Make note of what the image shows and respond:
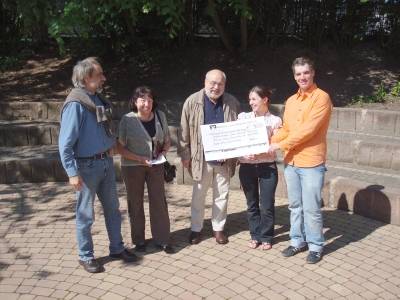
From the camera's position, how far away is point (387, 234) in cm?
531

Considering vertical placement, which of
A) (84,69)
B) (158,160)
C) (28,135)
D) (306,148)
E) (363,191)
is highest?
(84,69)

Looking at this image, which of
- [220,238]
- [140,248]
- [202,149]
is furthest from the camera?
[220,238]

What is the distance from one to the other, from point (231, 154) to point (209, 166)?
285 millimetres

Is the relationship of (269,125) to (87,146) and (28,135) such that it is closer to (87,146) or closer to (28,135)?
(87,146)

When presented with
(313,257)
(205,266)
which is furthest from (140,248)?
(313,257)

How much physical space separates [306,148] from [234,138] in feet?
2.29

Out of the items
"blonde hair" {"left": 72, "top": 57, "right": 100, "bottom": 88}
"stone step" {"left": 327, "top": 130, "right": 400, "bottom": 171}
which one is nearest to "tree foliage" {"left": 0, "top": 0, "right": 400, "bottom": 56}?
"stone step" {"left": 327, "top": 130, "right": 400, "bottom": 171}

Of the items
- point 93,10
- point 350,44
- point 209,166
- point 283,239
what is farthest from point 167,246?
point 350,44

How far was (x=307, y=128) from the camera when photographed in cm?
427

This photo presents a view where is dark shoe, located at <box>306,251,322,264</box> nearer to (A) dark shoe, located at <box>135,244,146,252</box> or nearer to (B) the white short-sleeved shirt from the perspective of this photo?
(B) the white short-sleeved shirt

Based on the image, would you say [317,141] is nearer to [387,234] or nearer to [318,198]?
[318,198]

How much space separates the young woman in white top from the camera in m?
4.73

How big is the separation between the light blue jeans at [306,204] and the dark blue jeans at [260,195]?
191 millimetres

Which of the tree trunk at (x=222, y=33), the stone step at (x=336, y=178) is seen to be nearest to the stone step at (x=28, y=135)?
the stone step at (x=336, y=178)
